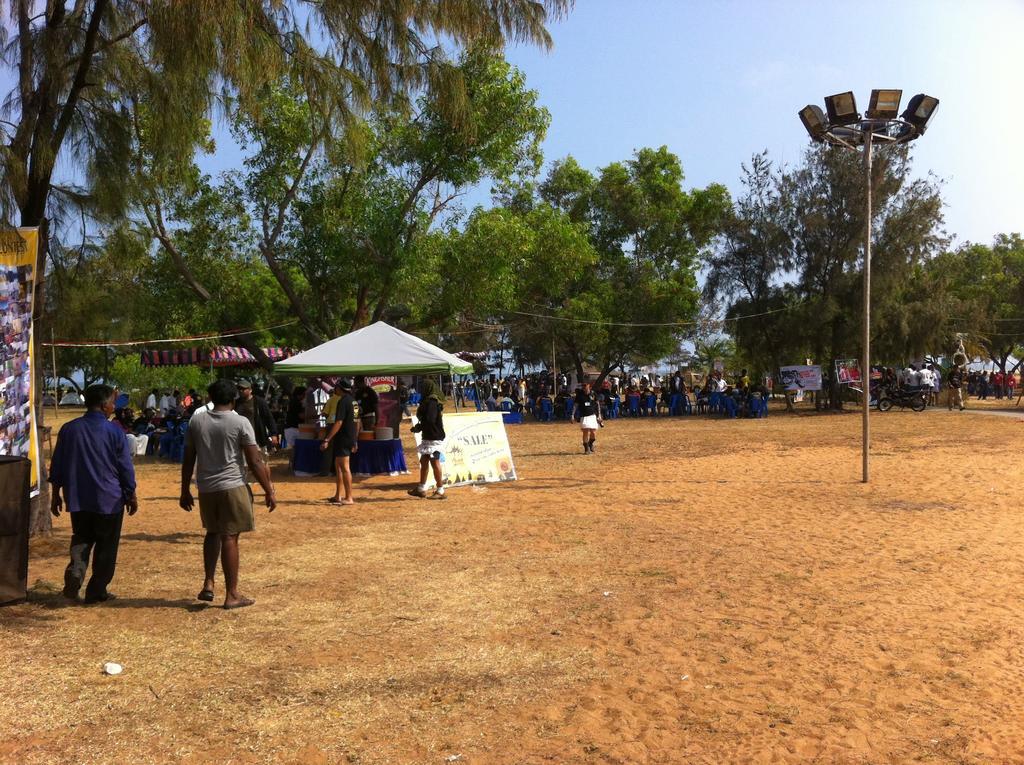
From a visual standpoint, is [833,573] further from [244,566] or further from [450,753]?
[244,566]

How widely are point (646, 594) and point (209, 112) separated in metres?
5.18

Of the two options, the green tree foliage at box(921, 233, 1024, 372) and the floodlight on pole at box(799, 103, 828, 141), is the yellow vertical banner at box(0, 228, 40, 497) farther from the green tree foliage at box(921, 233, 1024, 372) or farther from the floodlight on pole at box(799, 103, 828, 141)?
the green tree foliage at box(921, 233, 1024, 372)

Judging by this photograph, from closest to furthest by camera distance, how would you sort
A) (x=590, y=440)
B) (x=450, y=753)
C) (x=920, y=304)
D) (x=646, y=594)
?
(x=450, y=753)
(x=646, y=594)
(x=590, y=440)
(x=920, y=304)

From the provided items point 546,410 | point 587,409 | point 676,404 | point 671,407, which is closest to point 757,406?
point 676,404

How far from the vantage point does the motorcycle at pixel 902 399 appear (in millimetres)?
28897

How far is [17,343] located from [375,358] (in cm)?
731

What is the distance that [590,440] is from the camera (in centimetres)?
1791

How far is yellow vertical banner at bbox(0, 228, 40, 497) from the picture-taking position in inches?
267

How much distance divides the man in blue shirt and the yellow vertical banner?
3.44 ft

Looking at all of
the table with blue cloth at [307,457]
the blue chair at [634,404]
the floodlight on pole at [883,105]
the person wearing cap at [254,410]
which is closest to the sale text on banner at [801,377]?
the blue chair at [634,404]

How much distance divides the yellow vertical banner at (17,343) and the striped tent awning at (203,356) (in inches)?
627

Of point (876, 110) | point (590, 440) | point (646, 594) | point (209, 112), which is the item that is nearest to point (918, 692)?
point (646, 594)

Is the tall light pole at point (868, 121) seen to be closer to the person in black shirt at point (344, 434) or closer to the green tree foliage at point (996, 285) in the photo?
the person in black shirt at point (344, 434)

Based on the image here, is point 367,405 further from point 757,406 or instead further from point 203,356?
point 757,406
